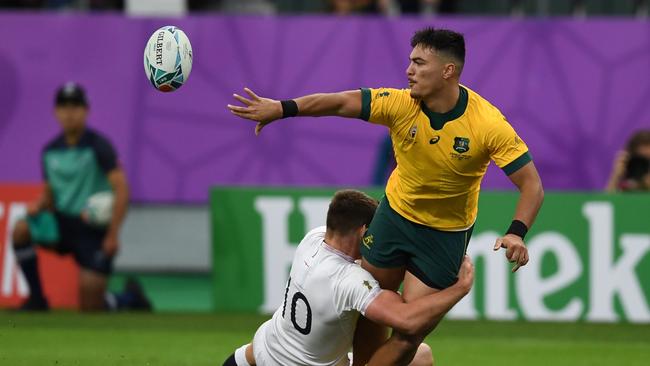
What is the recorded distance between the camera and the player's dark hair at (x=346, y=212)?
7.78 m

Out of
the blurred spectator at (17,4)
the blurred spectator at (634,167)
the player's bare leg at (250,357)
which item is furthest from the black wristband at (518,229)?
the blurred spectator at (17,4)

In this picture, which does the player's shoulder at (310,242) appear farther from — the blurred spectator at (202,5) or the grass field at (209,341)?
the blurred spectator at (202,5)

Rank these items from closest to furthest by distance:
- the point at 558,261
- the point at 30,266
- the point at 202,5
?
the point at 558,261, the point at 30,266, the point at 202,5

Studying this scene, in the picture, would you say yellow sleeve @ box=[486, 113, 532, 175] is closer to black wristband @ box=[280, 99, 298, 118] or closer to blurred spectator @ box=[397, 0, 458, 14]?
black wristband @ box=[280, 99, 298, 118]

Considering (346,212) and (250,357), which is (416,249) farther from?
(250,357)

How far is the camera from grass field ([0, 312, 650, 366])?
9.98 metres

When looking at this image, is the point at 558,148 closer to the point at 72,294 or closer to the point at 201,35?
the point at 201,35

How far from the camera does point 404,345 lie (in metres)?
7.76

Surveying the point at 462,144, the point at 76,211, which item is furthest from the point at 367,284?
the point at 76,211

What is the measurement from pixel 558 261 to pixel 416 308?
5.04 metres

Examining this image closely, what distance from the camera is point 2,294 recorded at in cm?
1346

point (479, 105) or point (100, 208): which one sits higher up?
point (479, 105)

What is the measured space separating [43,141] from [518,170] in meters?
8.81

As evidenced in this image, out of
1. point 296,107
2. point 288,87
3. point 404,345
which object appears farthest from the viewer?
point 288,87
